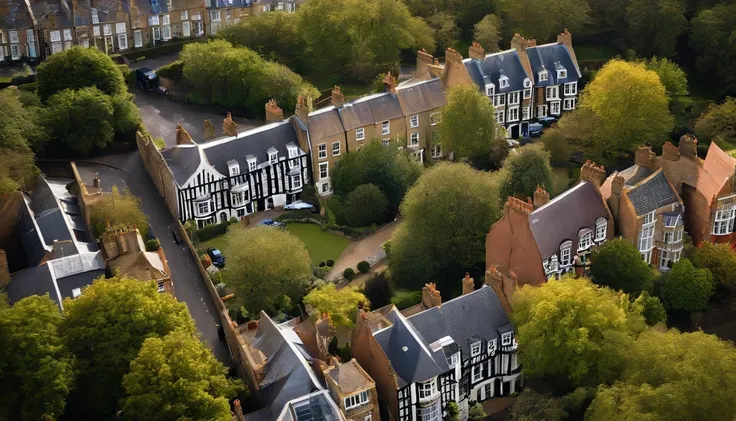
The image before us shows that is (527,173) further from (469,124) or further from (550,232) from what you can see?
(469,124)

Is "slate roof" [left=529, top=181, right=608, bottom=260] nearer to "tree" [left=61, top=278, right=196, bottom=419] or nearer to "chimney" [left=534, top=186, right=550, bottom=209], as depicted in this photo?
"chimney" [left=534, top=186, right=550, bottom=209]

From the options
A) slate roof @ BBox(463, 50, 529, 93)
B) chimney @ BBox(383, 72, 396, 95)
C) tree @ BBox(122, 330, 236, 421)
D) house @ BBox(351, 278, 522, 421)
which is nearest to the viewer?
tree @ BBox(122, 330, 236, 421)

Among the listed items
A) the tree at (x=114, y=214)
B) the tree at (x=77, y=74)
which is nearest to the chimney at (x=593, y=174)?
the tree at (x=114, y=214)

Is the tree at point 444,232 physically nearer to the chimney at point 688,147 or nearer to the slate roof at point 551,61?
the chimney at point 688,147

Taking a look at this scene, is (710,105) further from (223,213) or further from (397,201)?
(223,213)

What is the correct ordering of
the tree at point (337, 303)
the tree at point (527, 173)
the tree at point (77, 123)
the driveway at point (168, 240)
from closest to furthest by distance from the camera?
1. the tree at point (337, 303)
2. the driveway at point (168, 240)
3. the tree at point (527, 173)
4. the tree at point (77, 123)

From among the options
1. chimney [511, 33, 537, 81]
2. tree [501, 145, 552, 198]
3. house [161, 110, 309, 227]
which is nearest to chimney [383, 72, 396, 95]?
house [161, 110, 309, 227]
